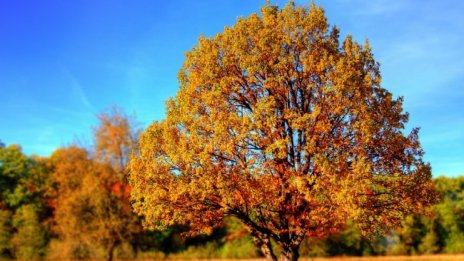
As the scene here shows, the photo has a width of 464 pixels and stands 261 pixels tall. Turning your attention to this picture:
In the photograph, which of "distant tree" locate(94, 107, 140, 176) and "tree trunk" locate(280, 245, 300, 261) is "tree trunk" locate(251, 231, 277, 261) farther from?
"distant tree" locate(94, 107, 140, 176)

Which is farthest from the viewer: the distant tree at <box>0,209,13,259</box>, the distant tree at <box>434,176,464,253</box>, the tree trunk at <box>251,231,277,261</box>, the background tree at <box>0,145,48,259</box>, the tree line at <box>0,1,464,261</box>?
the distant tree at <box>0,209,13,259</box>

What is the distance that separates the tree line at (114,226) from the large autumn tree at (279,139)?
78.4ft

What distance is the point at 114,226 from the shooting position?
5066 cm

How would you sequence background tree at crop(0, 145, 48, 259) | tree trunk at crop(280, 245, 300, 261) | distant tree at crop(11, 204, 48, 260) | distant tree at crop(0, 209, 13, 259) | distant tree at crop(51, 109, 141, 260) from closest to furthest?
tree trunk at crop(280, 245, 300, 261) < distant tree at crop(51, 109, 141, 260) < distant tree at crop(11, 204, 48, 260) < background tree at crop(0, 145, 48, 259) < distant tree at crop(0, 209, 13, 259)

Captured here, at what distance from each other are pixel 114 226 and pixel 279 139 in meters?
32.0

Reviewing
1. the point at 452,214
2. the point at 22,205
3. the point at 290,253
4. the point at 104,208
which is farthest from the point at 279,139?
the point at 22,205

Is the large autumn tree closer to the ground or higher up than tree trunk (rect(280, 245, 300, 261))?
higher up

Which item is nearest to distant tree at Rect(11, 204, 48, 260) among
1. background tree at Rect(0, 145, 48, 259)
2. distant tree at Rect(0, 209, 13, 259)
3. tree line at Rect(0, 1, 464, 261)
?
background tree at Rect(0, 145, 48, 259)

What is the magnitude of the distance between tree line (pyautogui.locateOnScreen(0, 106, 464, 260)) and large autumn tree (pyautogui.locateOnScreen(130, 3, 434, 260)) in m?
23.9

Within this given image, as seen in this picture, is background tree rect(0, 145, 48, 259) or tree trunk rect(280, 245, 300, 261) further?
background tree rect(0, 145, 48, 259)

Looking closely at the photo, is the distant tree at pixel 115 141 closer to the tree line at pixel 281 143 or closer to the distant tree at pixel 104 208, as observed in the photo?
the distant tree at pixel 104 208

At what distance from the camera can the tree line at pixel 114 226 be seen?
5131cm

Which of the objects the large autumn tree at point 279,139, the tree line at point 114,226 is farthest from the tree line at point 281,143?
the tree line at point 114,226

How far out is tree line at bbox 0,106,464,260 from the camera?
168 feet
